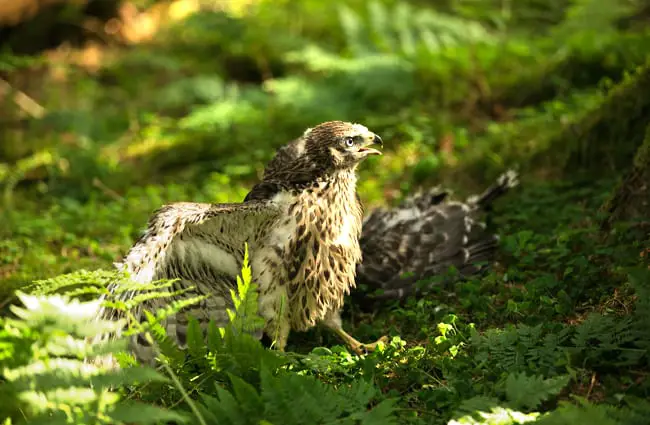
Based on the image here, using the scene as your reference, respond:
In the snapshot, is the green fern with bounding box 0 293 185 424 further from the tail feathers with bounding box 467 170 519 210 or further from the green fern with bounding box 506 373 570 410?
the tail feathers with bounding box 467 170 519 210

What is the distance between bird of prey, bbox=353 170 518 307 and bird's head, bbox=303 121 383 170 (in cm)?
88

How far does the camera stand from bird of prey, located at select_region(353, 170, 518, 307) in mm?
5352

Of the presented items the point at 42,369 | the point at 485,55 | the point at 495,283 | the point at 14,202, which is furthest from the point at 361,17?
the point at 42,369

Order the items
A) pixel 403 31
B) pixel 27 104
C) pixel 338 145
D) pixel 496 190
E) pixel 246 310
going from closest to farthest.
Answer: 1. pixel 246 310
2. pixel 338 145
3. pixel 496 190
4. pixel 403 31
5. pixel 27 104

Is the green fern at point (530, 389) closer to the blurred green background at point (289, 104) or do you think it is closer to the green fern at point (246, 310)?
the green fern at point (246, 310)

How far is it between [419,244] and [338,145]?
47.5 inches

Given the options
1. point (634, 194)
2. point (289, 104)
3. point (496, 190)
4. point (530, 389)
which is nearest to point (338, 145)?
point (496, 190)

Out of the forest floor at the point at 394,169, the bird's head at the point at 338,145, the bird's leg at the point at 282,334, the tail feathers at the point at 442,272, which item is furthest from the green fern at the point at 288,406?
the bird's head at the point at 338,145

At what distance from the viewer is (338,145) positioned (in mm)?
4977

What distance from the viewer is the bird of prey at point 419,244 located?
17.6 ft

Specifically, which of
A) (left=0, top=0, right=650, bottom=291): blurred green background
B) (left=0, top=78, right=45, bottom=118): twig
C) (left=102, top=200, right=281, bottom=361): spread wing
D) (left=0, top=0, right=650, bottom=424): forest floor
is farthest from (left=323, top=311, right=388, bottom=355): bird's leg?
(left=0, top=78, right=45, bottom=118): twig

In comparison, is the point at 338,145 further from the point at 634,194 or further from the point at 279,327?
the point at 634,194

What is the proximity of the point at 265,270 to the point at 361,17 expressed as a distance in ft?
22.6

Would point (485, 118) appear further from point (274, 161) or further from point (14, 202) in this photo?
point (14, 202)
